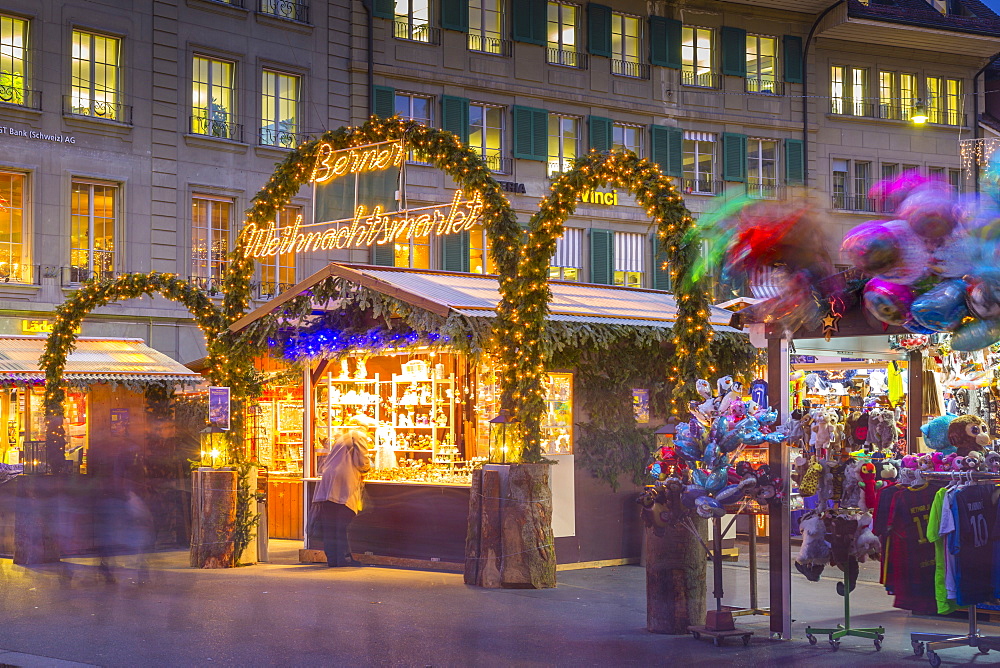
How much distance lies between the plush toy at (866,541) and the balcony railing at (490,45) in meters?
20.0

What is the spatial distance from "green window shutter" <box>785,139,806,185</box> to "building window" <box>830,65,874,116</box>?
4.90ft

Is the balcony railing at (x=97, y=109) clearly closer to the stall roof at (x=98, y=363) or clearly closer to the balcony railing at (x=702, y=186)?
the stall roof at (x=98, y=363)

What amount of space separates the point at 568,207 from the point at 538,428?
6.71 feet

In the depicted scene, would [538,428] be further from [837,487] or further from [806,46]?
[806,46]

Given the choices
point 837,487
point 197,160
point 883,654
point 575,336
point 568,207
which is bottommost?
point 883,654

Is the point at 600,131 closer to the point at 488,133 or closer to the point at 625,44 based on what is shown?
the point at 625,44

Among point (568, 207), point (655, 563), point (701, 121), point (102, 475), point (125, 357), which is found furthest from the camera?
point (701, 121)

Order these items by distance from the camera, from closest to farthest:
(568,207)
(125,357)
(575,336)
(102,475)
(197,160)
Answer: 1. (568,207)
2. (575,336)
3. (102,475)
4. (125,357)
5. (197,160)

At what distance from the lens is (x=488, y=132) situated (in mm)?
27781

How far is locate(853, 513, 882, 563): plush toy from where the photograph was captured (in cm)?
891

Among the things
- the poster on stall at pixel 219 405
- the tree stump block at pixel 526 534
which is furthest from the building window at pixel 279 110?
the tree stump block at pixel 526 534

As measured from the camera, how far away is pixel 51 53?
2217 cm

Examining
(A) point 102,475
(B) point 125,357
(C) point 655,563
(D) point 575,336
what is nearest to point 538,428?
(D) point 575,336

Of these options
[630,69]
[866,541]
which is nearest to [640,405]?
[866,541]
